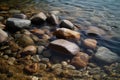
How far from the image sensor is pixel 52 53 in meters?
5.74

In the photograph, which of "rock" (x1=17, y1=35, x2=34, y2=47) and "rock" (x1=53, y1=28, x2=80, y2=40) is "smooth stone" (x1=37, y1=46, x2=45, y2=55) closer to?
"rock" (x1=17, y1=35, x2=34, y2=47)

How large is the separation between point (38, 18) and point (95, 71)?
308cm

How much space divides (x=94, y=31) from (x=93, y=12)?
6.10 feet

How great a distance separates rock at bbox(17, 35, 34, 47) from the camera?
236 inches

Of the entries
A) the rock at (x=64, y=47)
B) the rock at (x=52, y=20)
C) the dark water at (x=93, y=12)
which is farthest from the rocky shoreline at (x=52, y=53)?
the dark water at (x=93, y=12)

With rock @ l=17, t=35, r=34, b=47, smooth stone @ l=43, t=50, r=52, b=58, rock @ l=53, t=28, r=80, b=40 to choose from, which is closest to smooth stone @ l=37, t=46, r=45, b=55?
smooth stone @ l=43, t=50, r=52, b=58

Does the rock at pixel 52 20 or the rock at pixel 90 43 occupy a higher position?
the rock at pixel 52 20

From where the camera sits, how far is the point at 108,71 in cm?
519

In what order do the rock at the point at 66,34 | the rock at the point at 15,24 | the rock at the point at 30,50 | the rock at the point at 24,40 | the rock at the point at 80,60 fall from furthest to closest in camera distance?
the rock at the point at 15,24, the rock at the point at 66,34, the rock at the point at 24,40, the rock at the point at 30,50, the rock at the point at 80,60

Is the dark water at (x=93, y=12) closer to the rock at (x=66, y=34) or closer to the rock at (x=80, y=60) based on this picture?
the rock at (x=66, y=34)

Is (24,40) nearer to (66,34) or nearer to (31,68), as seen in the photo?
(66,34)

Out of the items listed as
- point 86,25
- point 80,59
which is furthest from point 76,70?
point 86,25

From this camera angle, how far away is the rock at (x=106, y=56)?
18.4 ft

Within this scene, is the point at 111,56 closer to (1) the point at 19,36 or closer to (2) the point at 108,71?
(2) the point at 108,71
